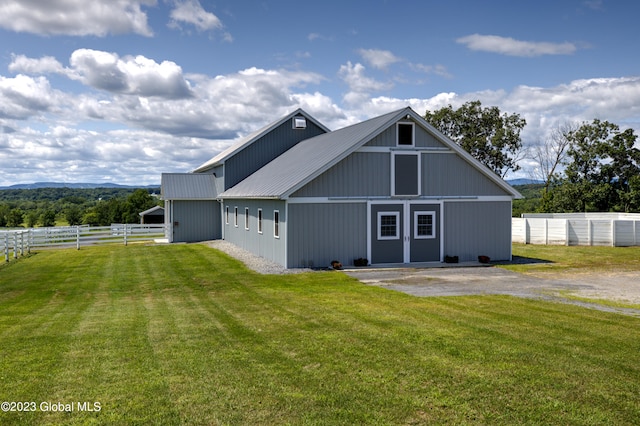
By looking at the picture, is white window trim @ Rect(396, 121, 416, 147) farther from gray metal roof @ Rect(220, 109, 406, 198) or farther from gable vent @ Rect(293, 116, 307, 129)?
gable vent @ Rect(293, 116, 307, 129)

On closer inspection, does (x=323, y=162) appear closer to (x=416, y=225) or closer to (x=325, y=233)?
(x=325, y=233)

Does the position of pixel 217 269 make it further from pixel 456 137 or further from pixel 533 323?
pixel 456 137

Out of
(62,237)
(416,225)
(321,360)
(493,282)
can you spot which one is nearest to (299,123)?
(416,225)

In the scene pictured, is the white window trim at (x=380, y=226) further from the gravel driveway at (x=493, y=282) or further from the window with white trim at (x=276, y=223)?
the window with white trim at (x=276, y=223)

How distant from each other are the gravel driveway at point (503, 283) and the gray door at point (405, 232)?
1.26 m

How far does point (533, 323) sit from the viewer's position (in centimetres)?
979

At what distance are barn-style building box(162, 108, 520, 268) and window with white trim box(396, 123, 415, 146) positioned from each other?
1.6 inches

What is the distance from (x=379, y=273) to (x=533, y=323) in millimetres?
8784

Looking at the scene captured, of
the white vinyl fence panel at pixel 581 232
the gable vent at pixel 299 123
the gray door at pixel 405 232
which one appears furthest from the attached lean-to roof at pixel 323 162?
the white vinyl fence panel at pixel 581 232

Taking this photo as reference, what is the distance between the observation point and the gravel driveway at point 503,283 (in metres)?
14.0

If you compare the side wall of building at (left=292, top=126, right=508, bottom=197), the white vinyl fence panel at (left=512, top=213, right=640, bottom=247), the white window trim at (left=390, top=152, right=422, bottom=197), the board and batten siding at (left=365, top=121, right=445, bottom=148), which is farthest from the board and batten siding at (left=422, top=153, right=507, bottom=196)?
the white vinyl fence panel at (left=512, top=213, right=640, bottom=247)

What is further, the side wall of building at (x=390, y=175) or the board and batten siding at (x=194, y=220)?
the board and batten siding at (x=194, y=220)

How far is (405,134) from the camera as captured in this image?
20625 mm

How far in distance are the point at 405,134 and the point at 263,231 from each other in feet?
24.5
